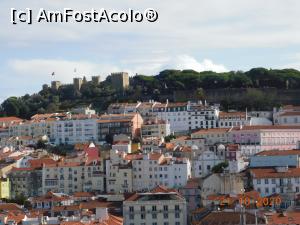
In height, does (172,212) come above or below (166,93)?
below

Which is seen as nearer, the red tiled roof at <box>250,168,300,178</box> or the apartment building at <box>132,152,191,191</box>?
the red tiled roof at <box>250,168,300,178</box>

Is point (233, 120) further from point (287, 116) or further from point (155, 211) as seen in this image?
point (155, 211)

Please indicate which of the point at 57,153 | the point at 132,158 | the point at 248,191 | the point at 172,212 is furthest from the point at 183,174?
the point at 57,153

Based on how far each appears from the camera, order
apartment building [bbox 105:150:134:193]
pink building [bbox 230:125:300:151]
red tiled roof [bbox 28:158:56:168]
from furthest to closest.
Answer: pink building [bbox 230:125:300:151], red tiled roof [bbox 28:158:56:168], apartment building [bbox 105:150:134:193]

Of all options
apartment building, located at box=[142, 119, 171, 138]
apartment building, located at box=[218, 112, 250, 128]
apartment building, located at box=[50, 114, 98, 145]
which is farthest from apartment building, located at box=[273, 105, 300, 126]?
apartment building, located at box=[50, 114, 98, 145]

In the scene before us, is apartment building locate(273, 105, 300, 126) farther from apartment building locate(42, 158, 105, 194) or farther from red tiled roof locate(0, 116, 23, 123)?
red tiled roof locate(0, 116, 23, 123)

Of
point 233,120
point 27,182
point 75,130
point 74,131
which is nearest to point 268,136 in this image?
point 233,120

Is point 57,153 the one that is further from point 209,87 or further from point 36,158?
point 209,87
